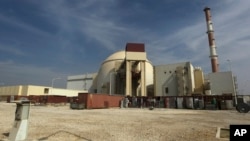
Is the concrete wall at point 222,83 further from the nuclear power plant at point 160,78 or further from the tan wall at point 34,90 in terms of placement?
the tan wall at point 34,90

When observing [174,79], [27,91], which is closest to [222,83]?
[174,79]

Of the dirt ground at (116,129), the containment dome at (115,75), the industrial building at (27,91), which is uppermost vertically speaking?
the containment dome at (115,75)

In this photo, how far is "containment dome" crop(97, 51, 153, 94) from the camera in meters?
64.4

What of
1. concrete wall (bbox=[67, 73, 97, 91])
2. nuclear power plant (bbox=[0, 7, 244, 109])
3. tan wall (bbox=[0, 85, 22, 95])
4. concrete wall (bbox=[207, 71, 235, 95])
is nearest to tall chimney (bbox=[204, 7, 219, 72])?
nuclear power plant (bbox=[0, 7, 244, 109])

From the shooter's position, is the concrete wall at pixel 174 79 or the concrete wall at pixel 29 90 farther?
the concrete wall at pixel 29 90

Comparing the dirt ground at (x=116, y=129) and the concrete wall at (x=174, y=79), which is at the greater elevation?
the concrete wall at (x=174, y=79)

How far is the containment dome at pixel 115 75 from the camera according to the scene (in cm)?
6444

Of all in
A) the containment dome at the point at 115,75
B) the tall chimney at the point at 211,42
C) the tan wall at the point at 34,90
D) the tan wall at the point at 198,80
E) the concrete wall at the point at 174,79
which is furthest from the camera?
the tan wall at the point at 34,90

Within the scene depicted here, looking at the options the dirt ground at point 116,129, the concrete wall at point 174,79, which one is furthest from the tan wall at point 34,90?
the dirt ground at point 116,129

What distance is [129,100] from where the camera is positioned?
4881cm

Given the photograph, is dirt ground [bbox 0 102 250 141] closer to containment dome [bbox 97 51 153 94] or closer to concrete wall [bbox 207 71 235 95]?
concrete wall [bbox 207 71 235 95]

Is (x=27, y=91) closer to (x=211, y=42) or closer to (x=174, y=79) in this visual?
(x=174, y=79)

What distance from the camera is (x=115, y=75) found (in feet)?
215

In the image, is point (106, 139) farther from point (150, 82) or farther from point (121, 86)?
point (150, 82)
